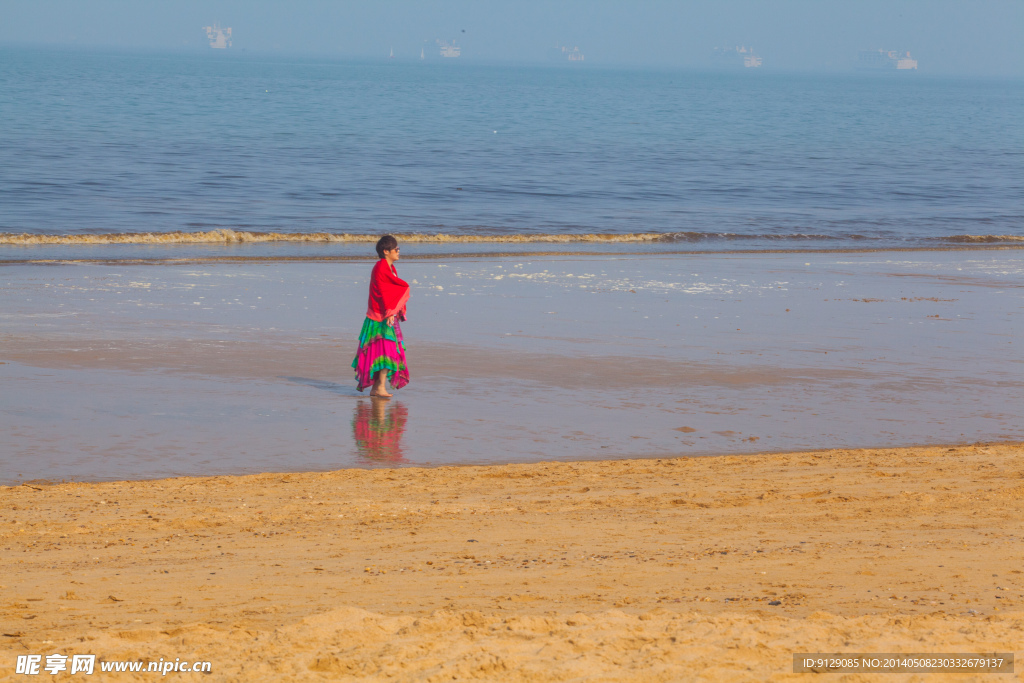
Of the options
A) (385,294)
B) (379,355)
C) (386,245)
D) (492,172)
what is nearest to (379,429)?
(379,355)

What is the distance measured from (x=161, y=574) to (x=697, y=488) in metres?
3.04

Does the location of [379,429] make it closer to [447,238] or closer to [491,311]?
[491,311]

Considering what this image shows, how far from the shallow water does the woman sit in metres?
0.26

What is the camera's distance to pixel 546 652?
148 inches

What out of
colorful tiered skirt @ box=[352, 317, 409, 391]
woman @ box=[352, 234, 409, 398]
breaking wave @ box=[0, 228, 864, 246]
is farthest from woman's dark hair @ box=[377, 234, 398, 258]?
breaking wave @ box=[0, 228, 864, 246]

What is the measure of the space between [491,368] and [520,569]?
514cm

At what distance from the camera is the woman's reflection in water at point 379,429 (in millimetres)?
7227

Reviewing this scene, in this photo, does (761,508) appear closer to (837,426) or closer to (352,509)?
(352,509)

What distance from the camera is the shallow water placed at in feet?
24.5

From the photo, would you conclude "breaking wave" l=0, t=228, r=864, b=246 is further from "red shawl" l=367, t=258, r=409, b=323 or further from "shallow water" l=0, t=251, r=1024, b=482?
"red shawl" l=367, t=258, r=409, b=323

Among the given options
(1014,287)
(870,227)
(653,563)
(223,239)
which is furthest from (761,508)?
(870,227)

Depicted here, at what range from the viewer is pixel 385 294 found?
8.67 metres

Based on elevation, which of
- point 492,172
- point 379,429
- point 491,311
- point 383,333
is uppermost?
point 492,172

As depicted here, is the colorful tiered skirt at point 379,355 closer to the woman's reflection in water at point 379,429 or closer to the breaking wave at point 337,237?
the woman's reflection in water at point 379,429
